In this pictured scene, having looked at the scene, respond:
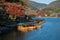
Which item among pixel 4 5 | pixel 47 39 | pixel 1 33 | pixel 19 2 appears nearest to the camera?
pixel 47 39

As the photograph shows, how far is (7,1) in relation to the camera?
13.0 metres

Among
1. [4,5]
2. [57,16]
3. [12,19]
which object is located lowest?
[57,16]

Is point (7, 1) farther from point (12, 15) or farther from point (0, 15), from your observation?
point (0, 15)

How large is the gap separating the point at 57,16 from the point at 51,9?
5.25ft

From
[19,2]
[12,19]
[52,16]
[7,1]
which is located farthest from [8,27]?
[52,16]

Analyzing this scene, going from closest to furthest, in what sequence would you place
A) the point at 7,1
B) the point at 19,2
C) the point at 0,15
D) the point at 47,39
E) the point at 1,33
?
the point at 47,39 → the point at 1,33 → the point at 0,15 → the point at 7,1 → the point at 19,2

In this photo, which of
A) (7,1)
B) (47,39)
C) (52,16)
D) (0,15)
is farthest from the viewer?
(52,16)

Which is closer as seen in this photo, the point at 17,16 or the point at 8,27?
the point at 8,27

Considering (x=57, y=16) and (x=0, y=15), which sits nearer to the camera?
(x=0, y=15)

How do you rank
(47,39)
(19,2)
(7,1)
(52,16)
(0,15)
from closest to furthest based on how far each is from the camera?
(47,39)
(0,15)
(7,1)
(19,2)
(52,16)

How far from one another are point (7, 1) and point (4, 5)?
0.95m

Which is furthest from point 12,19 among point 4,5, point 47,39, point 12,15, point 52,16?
point 52,16

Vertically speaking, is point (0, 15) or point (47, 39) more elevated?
point (0, 15)

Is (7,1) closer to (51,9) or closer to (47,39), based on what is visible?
(47,39)
